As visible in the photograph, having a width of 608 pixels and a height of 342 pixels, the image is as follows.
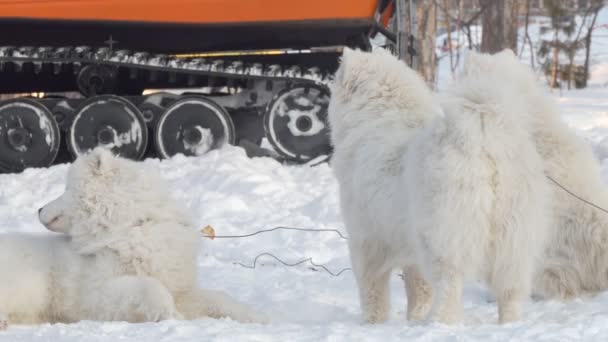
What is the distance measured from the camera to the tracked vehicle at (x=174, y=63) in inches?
451

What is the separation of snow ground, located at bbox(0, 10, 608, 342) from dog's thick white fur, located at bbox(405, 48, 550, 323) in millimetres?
277

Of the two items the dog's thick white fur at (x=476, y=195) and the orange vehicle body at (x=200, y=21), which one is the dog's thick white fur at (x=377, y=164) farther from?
the orange vehicle body at (x=200, y=21)

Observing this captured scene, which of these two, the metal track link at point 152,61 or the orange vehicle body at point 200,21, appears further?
the metal track link at point 152,61

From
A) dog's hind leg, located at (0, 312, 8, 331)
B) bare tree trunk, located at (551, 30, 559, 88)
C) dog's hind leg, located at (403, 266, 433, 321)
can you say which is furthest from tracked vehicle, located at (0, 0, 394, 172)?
bare tree trunk, located at (551, 30, 559, 88)

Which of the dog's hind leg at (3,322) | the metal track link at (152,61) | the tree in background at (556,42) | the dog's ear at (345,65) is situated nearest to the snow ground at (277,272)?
the dog's hind leg at (3,322)

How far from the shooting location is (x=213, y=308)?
5.46 metres

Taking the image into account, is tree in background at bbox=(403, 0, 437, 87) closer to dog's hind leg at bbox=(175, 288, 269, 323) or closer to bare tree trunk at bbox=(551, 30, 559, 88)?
bare tree trunk at bbox=(551, 30, 559, 88)

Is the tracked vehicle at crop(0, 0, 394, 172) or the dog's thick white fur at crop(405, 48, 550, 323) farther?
the tracked vehicle at crop(0, 0, 394, 172)

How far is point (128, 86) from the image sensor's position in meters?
13.2

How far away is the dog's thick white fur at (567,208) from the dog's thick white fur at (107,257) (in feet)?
6.02

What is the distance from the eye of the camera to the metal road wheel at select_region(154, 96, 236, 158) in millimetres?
11766

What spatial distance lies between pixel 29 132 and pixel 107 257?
6831 millimetres

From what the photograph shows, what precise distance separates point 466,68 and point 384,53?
0.62m

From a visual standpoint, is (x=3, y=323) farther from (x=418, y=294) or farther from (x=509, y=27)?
(x=509, y=27)
